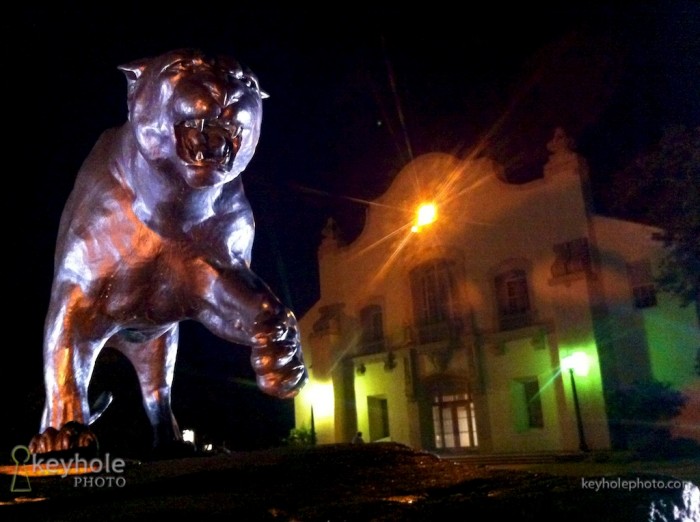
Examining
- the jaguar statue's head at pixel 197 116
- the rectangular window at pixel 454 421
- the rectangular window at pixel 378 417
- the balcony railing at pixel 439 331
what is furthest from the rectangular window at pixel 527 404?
the jaguar statue's head at pixel 197 116

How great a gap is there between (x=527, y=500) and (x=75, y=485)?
1248mm

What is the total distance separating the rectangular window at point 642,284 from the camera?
53.4 feet

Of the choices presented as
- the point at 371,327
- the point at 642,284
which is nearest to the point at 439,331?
the point at 371,327

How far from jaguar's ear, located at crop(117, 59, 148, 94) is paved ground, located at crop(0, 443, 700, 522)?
175cm

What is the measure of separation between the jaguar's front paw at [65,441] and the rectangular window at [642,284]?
1579 cm

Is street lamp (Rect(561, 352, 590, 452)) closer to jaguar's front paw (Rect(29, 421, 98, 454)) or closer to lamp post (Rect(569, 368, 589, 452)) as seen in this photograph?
lamp post (Rect(569, 368, 589, 452))

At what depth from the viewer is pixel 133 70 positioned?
307 cm

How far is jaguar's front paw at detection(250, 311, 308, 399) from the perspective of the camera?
270cm

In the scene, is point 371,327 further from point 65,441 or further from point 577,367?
point 65,441

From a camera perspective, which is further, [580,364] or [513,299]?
[513,299]

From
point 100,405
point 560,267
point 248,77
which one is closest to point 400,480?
point 248,77

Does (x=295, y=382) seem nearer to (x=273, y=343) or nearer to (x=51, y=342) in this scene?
(x=273, y=343)

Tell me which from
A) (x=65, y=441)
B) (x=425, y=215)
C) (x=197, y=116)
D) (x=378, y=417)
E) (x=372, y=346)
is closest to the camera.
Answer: (x=65, y=441)

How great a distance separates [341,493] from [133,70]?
2206mm
